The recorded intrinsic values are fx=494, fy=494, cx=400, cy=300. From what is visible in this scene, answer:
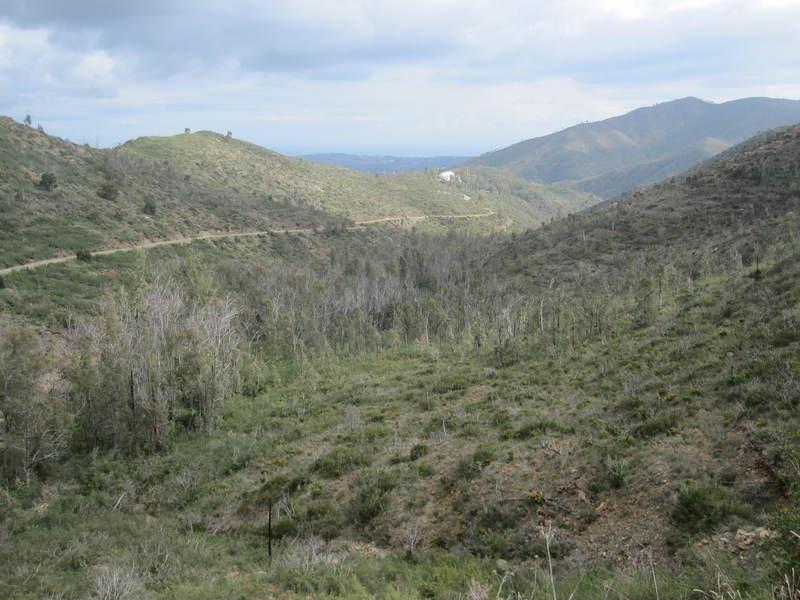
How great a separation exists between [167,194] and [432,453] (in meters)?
71.4

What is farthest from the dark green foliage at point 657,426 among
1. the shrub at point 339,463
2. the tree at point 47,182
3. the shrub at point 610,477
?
the tree at point 47,182

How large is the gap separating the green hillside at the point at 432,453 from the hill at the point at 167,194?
38.3 feet

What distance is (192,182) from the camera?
9469 centimetres

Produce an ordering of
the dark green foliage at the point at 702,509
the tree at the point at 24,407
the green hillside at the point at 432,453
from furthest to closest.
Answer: the tree at the point at 24,407 → the green hillside at the point at 432,453 → the dark green foliage at the point at 702,509

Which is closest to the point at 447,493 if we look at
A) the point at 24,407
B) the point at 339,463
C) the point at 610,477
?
the point at 610,477

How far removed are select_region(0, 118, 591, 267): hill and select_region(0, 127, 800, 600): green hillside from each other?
11.7 m

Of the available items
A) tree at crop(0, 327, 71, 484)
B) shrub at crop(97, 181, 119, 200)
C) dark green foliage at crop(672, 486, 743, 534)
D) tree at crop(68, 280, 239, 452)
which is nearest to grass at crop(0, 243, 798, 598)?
dark green foliage at crop(672, 486, 743, 534)

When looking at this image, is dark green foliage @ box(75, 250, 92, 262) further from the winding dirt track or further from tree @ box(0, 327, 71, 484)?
tree @ box(0, 327, 71, 484)

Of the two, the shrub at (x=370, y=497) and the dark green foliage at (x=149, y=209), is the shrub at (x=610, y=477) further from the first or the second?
the dark green foliage at (x=149, y=209)

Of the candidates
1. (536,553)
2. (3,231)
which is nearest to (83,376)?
(536,553)

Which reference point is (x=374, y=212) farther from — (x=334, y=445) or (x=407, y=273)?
(x=334, y=445)

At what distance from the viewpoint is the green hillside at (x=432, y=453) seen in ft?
27.1

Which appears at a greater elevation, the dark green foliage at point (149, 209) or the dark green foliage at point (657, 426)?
the dark green foliage at point (149, 209)

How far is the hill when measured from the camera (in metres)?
48.1
